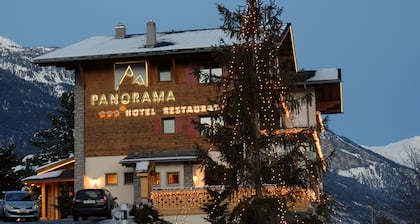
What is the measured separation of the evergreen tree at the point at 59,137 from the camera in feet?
228

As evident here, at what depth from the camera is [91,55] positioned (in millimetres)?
41781

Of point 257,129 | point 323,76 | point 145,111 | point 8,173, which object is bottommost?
point 8,173

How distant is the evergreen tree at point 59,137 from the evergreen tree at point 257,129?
158 feet

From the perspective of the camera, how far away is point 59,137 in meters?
71.1

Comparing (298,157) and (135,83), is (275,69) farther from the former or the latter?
(135,83)

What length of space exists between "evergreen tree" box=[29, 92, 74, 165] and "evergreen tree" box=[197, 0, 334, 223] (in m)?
48.1

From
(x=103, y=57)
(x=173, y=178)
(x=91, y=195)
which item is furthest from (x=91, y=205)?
(x=103, y=57)

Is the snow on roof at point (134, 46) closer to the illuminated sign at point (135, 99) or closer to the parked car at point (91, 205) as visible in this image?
the illuminated sign at point (135, 99)

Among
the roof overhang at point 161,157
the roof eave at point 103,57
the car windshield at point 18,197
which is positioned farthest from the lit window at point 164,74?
the car windshield at point 18,197

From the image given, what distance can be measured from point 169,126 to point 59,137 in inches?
1228

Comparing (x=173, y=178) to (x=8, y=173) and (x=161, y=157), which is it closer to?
(x=161, y=157)

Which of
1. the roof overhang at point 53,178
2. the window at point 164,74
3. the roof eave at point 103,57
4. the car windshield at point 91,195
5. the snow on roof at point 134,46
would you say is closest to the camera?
the car windshield at point 91,195

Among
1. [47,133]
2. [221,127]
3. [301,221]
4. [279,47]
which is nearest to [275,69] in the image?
[279,47]

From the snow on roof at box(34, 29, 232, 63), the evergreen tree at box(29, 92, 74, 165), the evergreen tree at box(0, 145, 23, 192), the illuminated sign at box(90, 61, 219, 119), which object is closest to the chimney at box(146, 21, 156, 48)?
the snow on roof at box(34, 29, 232, 63)
